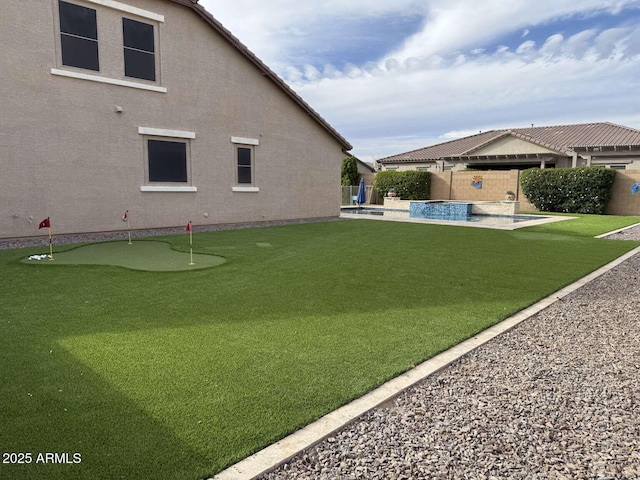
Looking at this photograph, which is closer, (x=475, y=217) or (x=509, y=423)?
(x=509, y=423)

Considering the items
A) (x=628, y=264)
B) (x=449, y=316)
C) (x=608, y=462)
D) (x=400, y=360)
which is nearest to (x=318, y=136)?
(x=628, y=264)

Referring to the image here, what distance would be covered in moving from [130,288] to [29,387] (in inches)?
122

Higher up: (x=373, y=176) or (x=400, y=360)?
(x=373, y=176)

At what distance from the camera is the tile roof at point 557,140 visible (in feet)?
91.1

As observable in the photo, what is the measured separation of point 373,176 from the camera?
32.9m

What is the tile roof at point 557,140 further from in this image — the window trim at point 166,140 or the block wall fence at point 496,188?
the window trim at point 166,140

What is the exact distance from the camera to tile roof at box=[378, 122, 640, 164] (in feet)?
91.1

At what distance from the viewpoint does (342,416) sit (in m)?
2.98

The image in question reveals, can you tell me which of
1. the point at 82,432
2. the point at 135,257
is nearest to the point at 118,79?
the point at 135,257

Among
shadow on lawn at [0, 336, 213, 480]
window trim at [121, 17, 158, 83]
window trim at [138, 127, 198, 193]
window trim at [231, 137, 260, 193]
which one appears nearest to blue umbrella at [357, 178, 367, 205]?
window trim at [231, 137, 260, 193]

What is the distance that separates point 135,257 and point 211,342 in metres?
5.44

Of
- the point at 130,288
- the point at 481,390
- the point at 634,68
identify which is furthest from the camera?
the point at 634,68

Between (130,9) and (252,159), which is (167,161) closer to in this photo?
(252,159)

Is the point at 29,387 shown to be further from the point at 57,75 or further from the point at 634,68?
the point at 634,68
